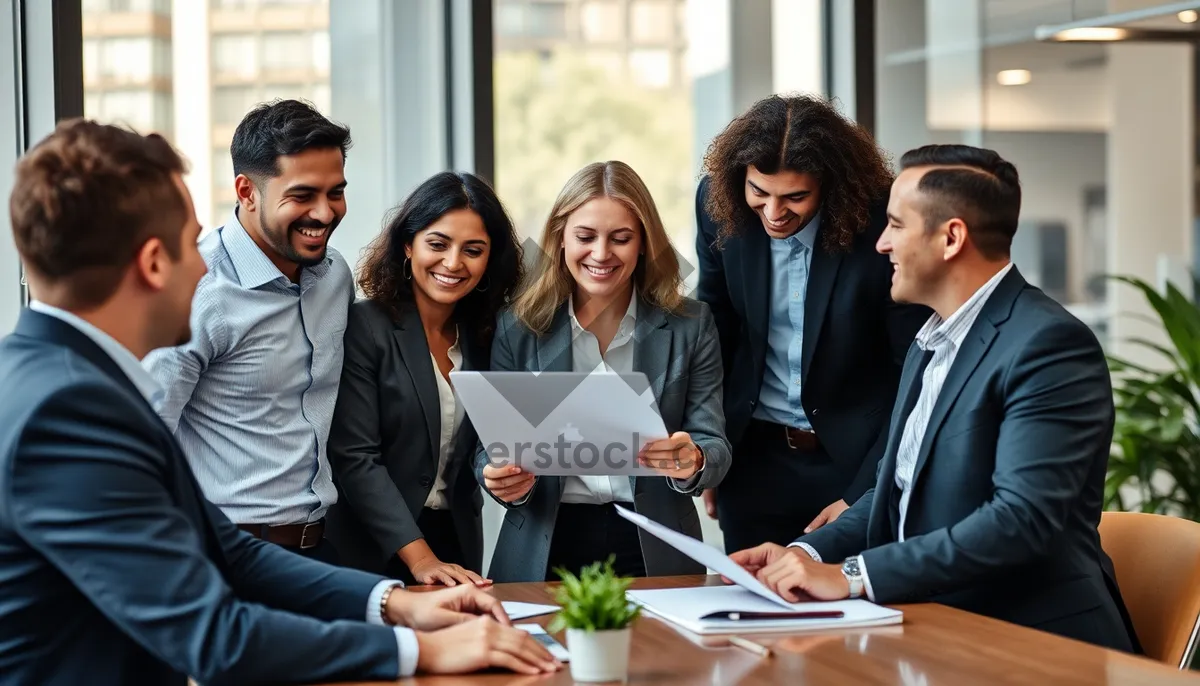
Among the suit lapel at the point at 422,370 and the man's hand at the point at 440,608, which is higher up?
the suit lapel at the point at 422,370

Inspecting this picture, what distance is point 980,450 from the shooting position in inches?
91.1

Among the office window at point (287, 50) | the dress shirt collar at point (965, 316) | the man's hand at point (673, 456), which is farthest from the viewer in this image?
the office window at point (287, 50)

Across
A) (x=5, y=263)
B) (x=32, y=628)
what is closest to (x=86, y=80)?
(x=5, y=263)

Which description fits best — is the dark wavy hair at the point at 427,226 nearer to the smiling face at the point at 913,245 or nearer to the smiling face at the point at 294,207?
Answer: the smiling face at the point at 294,207

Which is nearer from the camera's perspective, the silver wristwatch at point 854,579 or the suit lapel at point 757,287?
the silver wristwatch at point 854,579

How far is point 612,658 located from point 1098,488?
1.11 meters

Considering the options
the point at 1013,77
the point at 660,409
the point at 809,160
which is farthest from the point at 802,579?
the point at 1013,77

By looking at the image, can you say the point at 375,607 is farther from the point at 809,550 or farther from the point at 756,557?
the point at 809,550

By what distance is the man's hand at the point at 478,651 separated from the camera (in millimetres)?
1764

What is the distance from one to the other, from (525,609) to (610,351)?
3.26ft

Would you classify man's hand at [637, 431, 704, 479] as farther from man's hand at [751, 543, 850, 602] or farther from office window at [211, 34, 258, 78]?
office window at [211, 34, 258, 78]

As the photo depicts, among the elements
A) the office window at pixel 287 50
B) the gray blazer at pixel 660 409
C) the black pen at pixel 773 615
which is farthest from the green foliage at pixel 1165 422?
the office window at pixel 287 50

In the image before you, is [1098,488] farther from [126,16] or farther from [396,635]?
[126,16]

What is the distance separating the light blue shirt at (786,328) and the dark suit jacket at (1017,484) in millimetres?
795
